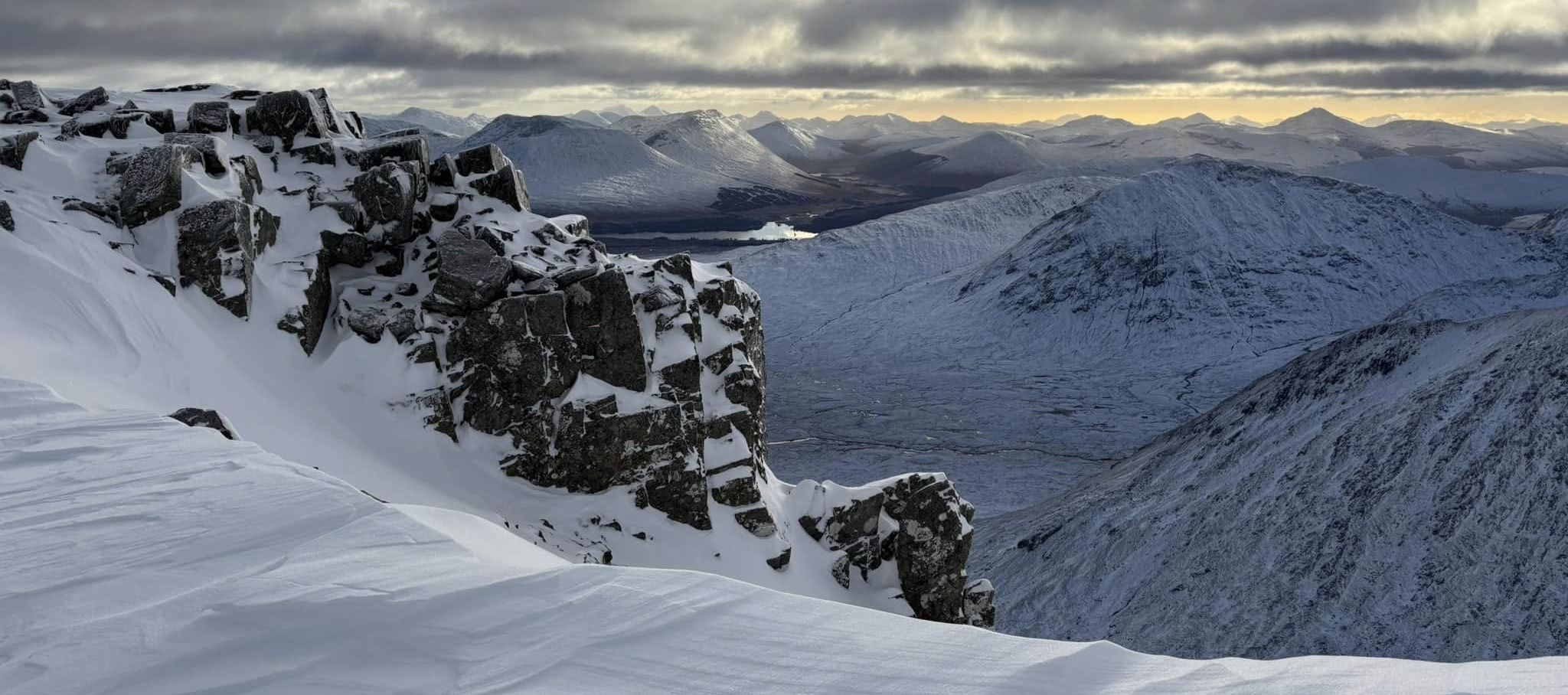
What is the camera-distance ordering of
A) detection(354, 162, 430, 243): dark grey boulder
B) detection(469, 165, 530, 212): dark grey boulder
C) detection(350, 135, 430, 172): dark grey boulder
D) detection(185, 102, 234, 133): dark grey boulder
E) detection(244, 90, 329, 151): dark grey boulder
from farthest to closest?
detection(469, 165, 530, 212): dark grey boulder → detection(244, 90, 329, 151): dark grey boulder → detection(350, 135, 430, 172): dark grey boulder → detection(185, 102, 234, 133): dark grey boulder → detection(354, 162, 430, 243): dark grey boulder

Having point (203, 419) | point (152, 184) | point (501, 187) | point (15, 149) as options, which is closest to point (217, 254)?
point (152, 184)

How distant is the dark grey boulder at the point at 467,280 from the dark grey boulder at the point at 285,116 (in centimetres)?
647

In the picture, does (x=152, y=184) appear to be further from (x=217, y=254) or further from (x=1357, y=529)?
(x=1357, y=529)

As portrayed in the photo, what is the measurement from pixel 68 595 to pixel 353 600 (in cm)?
240

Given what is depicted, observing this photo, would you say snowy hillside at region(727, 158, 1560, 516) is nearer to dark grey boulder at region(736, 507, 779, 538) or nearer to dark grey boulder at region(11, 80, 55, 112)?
dark grey boulder at region(736, 507, 779, 538)

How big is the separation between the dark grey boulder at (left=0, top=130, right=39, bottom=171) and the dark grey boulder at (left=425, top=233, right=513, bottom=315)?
9713mm

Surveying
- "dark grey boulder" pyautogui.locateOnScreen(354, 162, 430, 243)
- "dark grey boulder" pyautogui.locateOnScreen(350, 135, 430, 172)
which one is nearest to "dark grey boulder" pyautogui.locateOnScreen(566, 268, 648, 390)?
"dark grey boulder" pyautogui.locateOnScreen(354, 162, 430, 243)

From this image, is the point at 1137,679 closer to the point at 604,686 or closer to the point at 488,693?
the point at 604,686

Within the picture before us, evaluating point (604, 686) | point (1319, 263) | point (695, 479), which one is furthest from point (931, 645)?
point (1319, 263)

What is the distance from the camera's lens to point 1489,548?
35875mm

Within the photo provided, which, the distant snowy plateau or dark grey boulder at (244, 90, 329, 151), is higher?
dark grey boulder at (244, 90, 329, 151)

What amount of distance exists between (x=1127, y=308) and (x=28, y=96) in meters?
91.2

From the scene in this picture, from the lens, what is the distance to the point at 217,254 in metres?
24.5

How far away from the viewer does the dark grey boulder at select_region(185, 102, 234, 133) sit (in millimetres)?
28672
